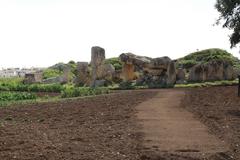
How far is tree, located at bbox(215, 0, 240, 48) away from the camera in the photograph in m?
33.8

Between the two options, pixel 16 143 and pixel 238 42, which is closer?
pixel 16 143

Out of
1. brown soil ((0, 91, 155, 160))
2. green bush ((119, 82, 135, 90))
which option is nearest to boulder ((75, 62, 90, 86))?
green bush ((119, 82, 135, 90))

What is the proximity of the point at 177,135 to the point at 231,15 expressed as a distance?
24258 millimetres

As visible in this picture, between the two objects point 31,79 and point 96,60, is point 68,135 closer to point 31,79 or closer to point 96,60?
point 96,60

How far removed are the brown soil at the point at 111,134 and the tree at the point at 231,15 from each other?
16.0m

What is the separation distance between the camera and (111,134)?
12.6 meters

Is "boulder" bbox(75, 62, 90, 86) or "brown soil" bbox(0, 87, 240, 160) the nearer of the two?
"brown soil" bbox(0, 87, 240, 160)

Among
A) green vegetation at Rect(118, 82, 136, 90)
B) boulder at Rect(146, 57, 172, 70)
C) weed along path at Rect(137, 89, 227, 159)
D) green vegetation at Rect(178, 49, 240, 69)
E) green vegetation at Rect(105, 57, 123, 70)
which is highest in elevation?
green vegetation at Rect(178, 49, 240, 69)

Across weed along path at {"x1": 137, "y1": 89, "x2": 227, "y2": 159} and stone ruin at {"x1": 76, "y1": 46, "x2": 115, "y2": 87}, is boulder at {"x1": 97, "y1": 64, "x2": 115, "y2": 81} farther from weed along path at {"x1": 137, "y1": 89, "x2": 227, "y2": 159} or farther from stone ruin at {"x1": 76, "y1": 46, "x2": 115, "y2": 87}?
weed along path at {"x1": 137, "y1": 89, "x2": 227, "y2": 159}

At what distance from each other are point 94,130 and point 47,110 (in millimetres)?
6612

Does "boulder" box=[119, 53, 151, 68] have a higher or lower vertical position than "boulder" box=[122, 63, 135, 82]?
higher

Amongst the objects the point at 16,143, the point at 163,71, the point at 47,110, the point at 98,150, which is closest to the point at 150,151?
the point at 98,150

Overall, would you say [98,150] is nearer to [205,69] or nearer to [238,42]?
[238,42]

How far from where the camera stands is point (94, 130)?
13.3 meters
